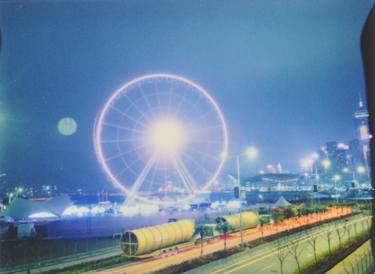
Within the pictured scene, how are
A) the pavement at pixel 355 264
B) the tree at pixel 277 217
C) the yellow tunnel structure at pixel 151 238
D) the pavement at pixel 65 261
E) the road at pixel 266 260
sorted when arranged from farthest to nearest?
the tree at pixel 277 217 → the yellow tunnel structure at pixel 151 238 → the pavement at pixel 65 261 → the road at pixel 266 260 → the pavement at pixel 355 264

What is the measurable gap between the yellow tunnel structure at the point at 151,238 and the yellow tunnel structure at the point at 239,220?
6986 millimetres

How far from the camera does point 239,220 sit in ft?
98.4

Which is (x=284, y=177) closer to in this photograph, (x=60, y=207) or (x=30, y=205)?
(x=60, y=207)

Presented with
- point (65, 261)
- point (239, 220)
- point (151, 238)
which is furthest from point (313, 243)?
point (65, 261)

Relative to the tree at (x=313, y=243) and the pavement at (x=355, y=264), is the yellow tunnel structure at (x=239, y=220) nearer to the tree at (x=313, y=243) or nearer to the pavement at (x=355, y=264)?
the tree at (x=313, y=243)

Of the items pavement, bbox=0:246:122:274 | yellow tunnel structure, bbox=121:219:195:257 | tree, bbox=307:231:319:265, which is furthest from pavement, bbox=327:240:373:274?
pavement, bbox=0:246:122:274

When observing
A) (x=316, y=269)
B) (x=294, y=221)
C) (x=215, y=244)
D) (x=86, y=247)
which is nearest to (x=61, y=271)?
(x=86, y=247)

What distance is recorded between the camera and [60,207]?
62.5 meters

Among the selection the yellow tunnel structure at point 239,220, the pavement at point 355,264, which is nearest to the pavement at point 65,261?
the yellow tunnel structure at point 239,220

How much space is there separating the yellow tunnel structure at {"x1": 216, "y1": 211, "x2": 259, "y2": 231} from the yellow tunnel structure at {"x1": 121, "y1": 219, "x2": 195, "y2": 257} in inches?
275

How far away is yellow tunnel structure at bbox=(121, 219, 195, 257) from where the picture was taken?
19.9 meters

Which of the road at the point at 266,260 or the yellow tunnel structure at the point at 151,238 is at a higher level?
Answer: the yellow tunnel structure at the point at 151,238

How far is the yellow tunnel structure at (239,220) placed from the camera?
29344 millimetres

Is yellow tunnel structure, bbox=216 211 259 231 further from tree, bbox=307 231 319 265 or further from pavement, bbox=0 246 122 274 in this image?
pavement, bbox=0 246 122 274
